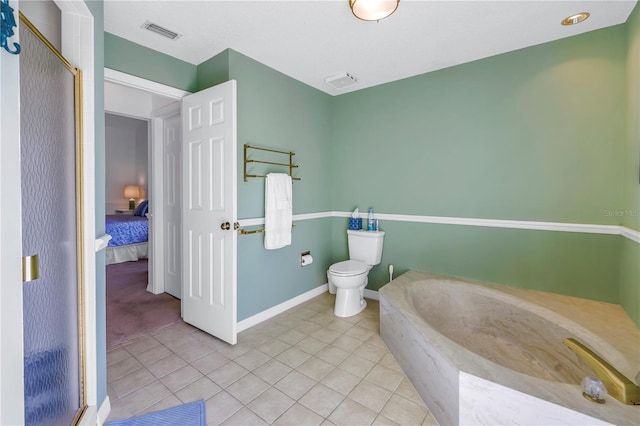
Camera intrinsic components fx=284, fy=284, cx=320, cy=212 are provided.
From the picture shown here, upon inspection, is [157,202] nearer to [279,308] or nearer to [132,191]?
[279,308]

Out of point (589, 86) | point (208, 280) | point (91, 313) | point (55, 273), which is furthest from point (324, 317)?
point (589, 86)

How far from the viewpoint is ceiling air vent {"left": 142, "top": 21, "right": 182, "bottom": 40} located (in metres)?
2.02

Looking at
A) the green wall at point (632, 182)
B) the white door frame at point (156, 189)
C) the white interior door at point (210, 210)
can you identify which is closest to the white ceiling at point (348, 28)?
the green wall at point (632, 182)

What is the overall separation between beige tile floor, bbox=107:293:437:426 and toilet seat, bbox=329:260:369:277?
1.54 feet

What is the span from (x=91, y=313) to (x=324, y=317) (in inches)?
74.4

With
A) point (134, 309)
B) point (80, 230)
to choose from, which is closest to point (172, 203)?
point (134, 309)

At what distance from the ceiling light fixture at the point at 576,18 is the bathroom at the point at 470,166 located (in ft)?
0.74

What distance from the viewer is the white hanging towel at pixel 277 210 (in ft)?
8.58

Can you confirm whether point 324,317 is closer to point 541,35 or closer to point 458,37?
point 458,37

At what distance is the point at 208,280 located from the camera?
95.0 inches

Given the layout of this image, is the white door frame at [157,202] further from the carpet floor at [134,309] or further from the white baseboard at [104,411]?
the white baseboard at [104,411]

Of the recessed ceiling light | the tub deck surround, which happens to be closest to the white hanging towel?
the tub deck surround

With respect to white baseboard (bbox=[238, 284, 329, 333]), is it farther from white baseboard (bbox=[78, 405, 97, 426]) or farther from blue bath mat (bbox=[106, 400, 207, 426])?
white baseboard (bbox=[78, 405, 97, 426])

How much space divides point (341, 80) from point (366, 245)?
177 cm
